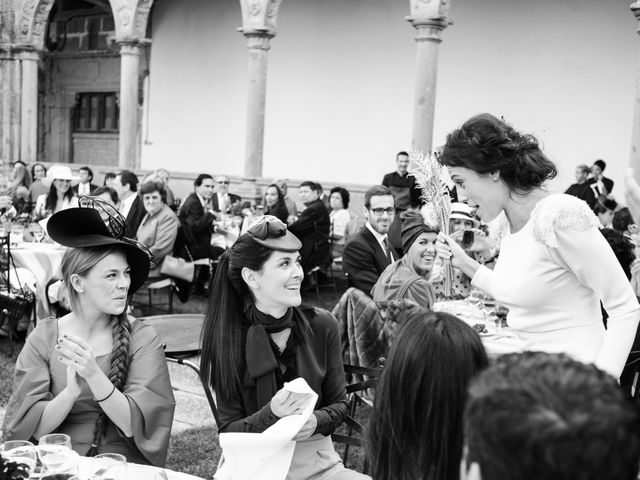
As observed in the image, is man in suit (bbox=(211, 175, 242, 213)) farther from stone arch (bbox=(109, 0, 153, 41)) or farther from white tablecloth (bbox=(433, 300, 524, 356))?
white tablecloth (bbox=(433, 300, 524, 356))

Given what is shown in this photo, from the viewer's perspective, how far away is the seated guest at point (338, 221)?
1089cm

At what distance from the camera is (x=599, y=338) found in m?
2.49

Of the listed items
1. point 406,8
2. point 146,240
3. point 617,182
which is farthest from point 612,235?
point 406,8

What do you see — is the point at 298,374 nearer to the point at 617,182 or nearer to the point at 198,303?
the point at 198,303

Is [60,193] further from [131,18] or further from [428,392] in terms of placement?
[428,392]

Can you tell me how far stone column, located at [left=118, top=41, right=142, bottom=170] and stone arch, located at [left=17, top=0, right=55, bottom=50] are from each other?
7.97 feet

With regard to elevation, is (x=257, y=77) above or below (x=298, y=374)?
above

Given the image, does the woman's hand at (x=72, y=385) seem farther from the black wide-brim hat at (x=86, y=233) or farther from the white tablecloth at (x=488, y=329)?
the white tablecloth at (x=488, y=329)

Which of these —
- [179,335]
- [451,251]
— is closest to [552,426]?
[451,251]

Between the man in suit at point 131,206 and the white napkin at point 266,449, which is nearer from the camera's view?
the white napkin at point 266,449

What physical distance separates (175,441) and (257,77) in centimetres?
948

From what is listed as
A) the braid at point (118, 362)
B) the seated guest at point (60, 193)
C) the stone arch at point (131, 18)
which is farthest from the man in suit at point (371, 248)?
the stone arch at point (131, 18)

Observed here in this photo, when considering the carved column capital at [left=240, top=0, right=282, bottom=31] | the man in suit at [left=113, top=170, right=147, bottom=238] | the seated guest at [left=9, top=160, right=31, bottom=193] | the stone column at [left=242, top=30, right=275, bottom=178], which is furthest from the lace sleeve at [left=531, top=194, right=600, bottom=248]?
the seated guest at [left=9, top=160, right=31, bottom=193]

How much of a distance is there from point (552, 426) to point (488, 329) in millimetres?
3501
